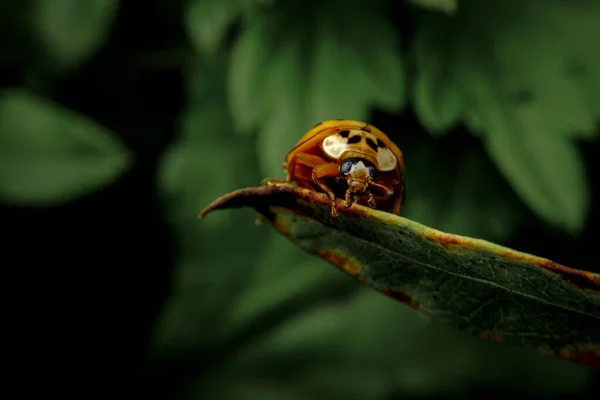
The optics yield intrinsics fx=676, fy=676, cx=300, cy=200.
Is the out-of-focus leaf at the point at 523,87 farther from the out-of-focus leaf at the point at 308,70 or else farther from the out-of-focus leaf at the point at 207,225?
the out-of-focus leaf at the point at 207,225

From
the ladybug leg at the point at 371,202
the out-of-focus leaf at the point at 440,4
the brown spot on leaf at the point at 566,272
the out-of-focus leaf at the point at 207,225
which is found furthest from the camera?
the out-of-focus leaf at the point at 207,225

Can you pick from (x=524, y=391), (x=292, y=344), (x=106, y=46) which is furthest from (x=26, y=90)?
(x=524, y=391)

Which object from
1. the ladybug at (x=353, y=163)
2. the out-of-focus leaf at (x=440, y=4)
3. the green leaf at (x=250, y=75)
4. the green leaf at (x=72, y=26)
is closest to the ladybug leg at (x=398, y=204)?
the ladybug at (x=353, y=163)

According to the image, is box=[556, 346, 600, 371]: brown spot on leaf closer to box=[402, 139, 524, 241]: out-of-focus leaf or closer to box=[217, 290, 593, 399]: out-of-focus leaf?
box=[402, 139, 524, 241]: out-of-focus leaf

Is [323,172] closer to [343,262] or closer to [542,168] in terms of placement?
[343,262]

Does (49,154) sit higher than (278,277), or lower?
higher

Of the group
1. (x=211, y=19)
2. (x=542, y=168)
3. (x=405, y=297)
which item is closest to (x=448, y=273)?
(x=405, y=297)
